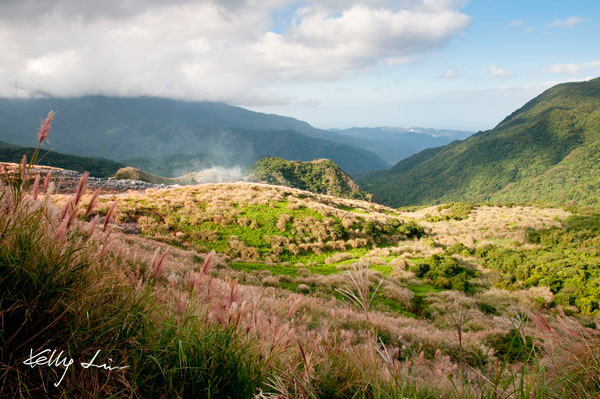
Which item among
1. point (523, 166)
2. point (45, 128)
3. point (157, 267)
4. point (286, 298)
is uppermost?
point (523, 166)

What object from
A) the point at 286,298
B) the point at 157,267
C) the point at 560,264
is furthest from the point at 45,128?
the point at 560,264

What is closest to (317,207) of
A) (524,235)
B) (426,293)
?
(426,293)

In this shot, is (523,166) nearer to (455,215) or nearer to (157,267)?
(455,215)

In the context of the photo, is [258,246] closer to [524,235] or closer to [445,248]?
[445,248]

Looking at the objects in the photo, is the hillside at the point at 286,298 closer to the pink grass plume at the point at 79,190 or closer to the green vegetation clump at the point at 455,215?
the pink grass plume at the point at 79,190

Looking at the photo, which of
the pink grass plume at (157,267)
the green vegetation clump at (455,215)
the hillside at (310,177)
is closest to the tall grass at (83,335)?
the pink grass plume at (157,267)

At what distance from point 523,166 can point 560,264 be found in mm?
165156

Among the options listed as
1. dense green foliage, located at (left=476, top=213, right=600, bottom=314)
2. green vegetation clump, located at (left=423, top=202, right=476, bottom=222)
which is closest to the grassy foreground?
dense green foliage, located at (left=476, top=213, right=600, bottom=314)

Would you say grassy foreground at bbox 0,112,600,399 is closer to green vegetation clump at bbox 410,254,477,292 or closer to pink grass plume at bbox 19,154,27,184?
pink grass plume at bbox 19,154,27,184

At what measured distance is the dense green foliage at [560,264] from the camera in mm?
13242

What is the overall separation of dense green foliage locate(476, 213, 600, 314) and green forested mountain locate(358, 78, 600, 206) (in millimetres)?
105603

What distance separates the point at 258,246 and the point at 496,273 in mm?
14638

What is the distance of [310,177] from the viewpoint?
12238 cm

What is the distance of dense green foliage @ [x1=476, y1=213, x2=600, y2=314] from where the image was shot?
1324 centimetres
